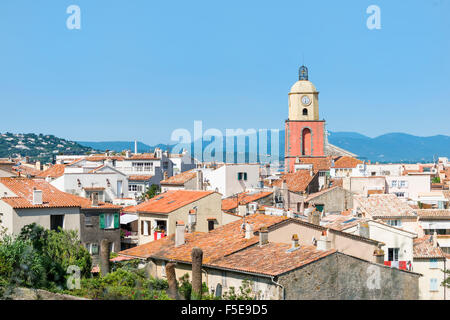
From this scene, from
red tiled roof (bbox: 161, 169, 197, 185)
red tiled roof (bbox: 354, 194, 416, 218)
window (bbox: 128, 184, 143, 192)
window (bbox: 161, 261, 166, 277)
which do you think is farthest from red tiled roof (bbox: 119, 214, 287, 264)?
window (bbox: 128, 184, 143, 192)

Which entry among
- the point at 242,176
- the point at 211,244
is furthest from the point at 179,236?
the point at 242,176

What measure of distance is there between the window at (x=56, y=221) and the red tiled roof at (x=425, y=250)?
18.5 meters

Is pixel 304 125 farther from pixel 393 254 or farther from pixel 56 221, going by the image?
pixel 56 221

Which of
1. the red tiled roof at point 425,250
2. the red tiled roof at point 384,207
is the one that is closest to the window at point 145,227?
the red tiled roof at point 384,207

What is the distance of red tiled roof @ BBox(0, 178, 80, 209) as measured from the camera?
33.5 metres

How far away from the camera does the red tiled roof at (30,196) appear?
33.5 meters

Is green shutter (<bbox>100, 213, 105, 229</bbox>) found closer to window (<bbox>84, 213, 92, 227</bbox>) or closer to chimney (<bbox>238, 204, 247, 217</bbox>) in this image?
window (<bbox>84, 213, 92, 227</bbox>)

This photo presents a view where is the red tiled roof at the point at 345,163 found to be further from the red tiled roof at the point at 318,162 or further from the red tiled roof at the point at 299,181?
the red tiled roof at the point at 299,181

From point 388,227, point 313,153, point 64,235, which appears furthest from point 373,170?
point 64,235
